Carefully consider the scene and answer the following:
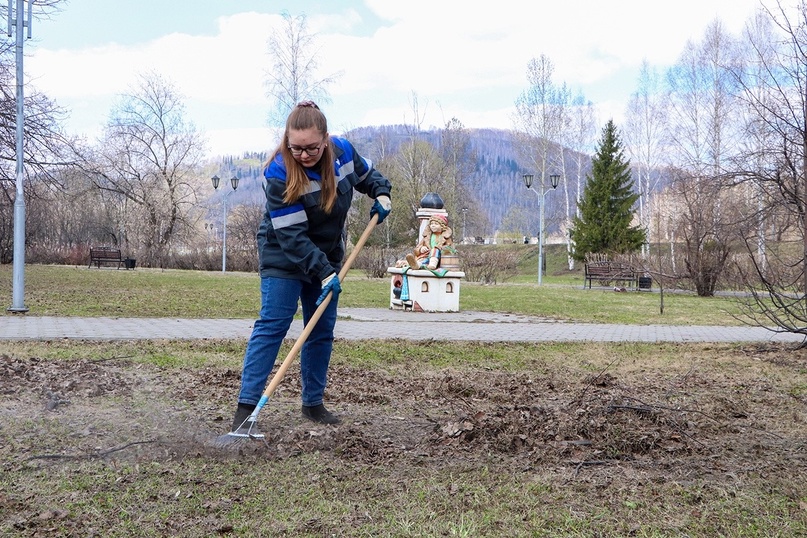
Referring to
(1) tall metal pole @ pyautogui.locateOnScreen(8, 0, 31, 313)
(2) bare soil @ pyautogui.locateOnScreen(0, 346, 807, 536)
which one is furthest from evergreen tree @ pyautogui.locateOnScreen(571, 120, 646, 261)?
(2) bare soil @ pyautogui.locateOnScreen(0, 346, 807, 536)

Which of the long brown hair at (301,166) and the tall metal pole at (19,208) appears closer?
the long brown hair at (301,166)

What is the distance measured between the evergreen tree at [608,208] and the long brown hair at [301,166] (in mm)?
37789

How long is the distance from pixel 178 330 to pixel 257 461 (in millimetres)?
6243

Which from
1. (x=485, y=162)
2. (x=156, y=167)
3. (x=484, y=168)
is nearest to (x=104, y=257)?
(x=156, y=167)

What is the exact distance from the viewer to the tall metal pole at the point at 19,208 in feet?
37.8

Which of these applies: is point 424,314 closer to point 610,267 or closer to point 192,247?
point 610,267

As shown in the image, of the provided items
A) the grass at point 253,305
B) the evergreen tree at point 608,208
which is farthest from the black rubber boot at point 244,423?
the evergreen tree at point 608,208

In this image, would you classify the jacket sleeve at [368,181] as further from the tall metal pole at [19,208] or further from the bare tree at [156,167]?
the bare tree at [156,167]

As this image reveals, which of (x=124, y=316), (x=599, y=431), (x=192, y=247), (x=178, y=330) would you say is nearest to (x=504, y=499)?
(x=599, y=431)

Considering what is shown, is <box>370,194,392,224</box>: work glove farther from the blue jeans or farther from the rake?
the blue jeans

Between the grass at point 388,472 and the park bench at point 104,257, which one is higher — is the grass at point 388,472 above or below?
below

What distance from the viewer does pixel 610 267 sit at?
26953mm

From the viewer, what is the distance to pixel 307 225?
4023 mm

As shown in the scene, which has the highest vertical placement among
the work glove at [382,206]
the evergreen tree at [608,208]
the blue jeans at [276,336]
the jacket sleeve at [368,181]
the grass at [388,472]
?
the evergreen tree at [608,208]
